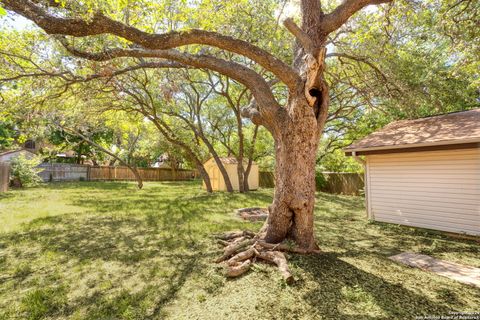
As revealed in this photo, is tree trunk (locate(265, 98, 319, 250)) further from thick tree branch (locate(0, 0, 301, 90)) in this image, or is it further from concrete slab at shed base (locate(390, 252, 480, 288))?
concrete slab at shed base (locate(390, 252, 480, 288))

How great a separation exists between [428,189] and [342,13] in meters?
5.64

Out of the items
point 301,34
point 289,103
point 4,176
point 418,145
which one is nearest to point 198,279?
point 289,103

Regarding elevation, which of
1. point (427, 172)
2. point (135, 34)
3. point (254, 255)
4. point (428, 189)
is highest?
point (135, 34)

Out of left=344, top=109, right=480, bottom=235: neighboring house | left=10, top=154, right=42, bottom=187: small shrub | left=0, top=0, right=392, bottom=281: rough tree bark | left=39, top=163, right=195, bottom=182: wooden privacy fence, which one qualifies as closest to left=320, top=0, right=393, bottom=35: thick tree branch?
left=0, top=0, right=392, bottom=281: rough tree bark

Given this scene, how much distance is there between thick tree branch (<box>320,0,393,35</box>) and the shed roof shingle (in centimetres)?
422

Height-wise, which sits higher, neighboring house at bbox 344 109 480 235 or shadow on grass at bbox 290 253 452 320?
neighboring house at bbox 344 109 480 235

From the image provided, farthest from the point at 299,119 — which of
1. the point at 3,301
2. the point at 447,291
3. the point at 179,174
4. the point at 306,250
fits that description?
the point at 179,174

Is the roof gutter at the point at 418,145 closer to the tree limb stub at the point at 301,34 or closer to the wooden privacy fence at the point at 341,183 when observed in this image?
the tree limb stub at the point at 301,34

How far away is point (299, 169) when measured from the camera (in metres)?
4.11

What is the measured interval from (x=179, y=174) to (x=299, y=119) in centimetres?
2824

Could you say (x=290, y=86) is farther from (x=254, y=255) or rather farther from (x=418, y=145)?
(x=418, y=145)

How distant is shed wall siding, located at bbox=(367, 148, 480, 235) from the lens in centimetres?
600

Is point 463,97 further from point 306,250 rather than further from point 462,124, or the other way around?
point 306,250

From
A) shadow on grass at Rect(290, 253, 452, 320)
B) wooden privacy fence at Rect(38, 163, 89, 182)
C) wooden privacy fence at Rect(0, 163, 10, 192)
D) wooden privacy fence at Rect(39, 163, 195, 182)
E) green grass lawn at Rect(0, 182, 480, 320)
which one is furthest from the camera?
wooden privacy fence at Rect(39, 163, 195, 182)
